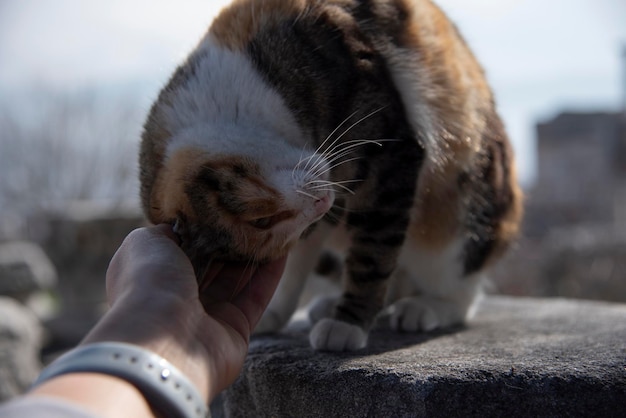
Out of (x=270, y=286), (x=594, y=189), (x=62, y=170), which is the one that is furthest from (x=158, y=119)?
(x=594, y=189)

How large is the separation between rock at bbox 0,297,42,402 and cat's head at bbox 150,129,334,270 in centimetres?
233

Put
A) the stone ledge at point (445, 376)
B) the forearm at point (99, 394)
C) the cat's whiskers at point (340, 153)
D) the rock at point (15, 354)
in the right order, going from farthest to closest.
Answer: the rock at point (15, 354)
the cat's whiskers at point (340, 153)
the stone ledge at point (445, 376)
the forearm at point (99, 394)

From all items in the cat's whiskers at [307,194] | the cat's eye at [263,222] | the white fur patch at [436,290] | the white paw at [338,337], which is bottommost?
the white paw at [338,337]

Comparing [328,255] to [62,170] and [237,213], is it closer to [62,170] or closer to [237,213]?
[237,213]

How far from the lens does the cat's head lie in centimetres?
161

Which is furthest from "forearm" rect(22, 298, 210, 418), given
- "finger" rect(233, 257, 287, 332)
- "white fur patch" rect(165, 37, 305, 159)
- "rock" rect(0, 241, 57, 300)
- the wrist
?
"rock" rect(0, 241, 57, 300)

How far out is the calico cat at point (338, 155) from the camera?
166 cm

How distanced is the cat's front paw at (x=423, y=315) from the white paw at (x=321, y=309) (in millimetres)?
232

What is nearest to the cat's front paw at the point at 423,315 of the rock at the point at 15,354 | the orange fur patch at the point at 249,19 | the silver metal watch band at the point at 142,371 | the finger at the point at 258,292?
the finger at the point at 258,292

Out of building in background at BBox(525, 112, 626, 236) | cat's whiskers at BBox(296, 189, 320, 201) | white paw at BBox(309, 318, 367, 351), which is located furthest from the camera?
building in background at BBox(525, 112, 626, 236)

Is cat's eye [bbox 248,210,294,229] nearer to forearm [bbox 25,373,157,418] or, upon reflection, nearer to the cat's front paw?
forearm [bbox 25,373,157,418]

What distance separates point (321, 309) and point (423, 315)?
1.31ft

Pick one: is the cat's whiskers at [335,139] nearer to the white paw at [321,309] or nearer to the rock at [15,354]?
the white paw at [321,309]

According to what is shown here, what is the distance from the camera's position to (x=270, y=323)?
7.47 feet
